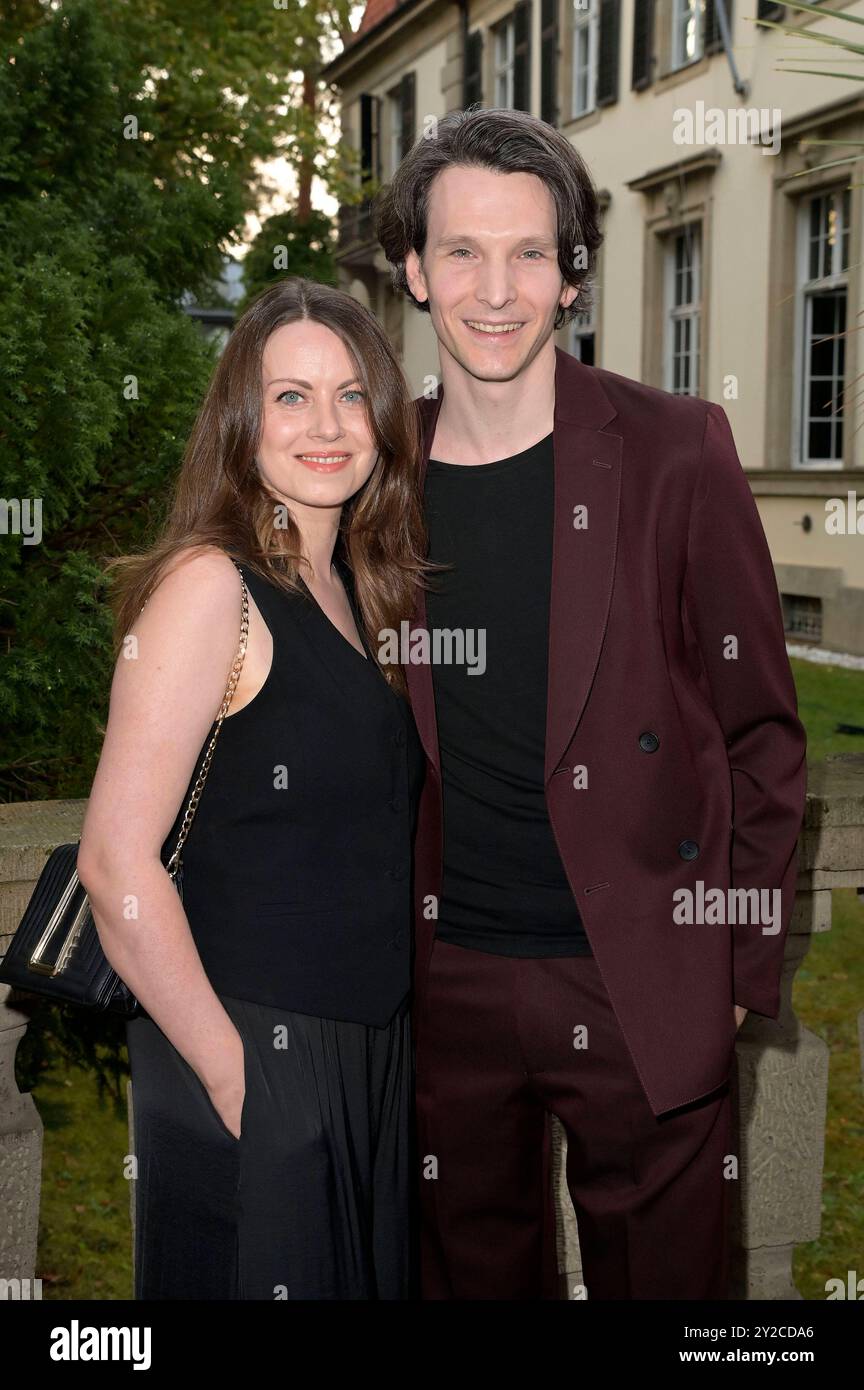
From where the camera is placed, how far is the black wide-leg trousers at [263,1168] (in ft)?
6.41

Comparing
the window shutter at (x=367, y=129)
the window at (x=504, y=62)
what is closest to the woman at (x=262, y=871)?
the window at (x=504, y=62)

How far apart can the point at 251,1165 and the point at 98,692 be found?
1.37 meters

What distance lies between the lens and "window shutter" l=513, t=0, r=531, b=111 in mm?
19844

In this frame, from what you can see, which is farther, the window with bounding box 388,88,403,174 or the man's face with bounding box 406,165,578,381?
the window with bounding box 388,88,403,174

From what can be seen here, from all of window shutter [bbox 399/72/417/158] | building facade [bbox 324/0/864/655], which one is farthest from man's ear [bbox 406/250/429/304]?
window shutter [bbox 399/72/417/158]

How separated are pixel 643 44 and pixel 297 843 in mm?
16878

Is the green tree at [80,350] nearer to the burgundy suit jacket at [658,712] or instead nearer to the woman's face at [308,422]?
the woman's face at [308,422]

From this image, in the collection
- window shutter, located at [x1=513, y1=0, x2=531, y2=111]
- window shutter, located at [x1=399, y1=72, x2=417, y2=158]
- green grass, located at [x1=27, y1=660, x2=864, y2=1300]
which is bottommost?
green grass, located at [x1=27, y1=660, x2=864, y2=1300]

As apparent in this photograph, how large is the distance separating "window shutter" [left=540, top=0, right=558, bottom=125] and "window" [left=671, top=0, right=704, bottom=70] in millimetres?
2879

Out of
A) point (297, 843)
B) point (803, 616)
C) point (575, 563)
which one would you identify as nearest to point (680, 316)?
point (803, 616)

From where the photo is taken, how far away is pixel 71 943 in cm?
202

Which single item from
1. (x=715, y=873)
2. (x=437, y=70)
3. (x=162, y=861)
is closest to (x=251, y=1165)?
(x=162, y=861)

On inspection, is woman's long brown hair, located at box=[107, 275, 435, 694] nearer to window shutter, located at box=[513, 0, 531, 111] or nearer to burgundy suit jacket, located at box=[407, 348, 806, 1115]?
burgundy suit jacket, located at box=[407, 348, 806, 1115]

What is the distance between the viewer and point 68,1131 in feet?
13.5
